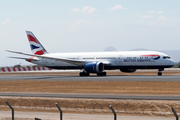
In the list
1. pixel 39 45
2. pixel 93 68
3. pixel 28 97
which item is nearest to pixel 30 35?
pixel 39 45

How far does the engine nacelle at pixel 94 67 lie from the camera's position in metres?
59.8

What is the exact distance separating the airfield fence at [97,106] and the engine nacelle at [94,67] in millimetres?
32968

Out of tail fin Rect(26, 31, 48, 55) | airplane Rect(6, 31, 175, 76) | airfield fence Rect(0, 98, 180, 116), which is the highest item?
tail fin Rect(26, 31, 48, 55)

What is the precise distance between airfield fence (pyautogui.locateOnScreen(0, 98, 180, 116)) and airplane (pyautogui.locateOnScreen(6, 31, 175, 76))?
3362 cm

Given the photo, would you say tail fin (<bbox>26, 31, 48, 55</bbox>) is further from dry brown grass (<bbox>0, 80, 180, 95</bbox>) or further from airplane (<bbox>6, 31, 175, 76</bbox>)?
dry brown grass (<bbox>0, 80, 180, 95</bbox>)

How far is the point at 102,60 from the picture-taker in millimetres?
62906

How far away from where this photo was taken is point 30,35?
71312mm

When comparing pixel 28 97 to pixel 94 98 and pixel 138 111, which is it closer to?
pixel 94 98

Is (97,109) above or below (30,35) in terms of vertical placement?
below

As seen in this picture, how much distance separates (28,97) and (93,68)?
31.9 metres

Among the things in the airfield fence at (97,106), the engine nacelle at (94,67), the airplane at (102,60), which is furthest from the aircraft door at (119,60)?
the airfield fence at (97,106)

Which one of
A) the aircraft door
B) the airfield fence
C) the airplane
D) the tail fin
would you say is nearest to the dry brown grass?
the airfield fence

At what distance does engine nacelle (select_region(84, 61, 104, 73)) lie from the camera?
59812 millimetres

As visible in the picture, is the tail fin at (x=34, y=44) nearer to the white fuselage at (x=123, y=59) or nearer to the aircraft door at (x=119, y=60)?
the white fuselage at (x=123, y=59)
